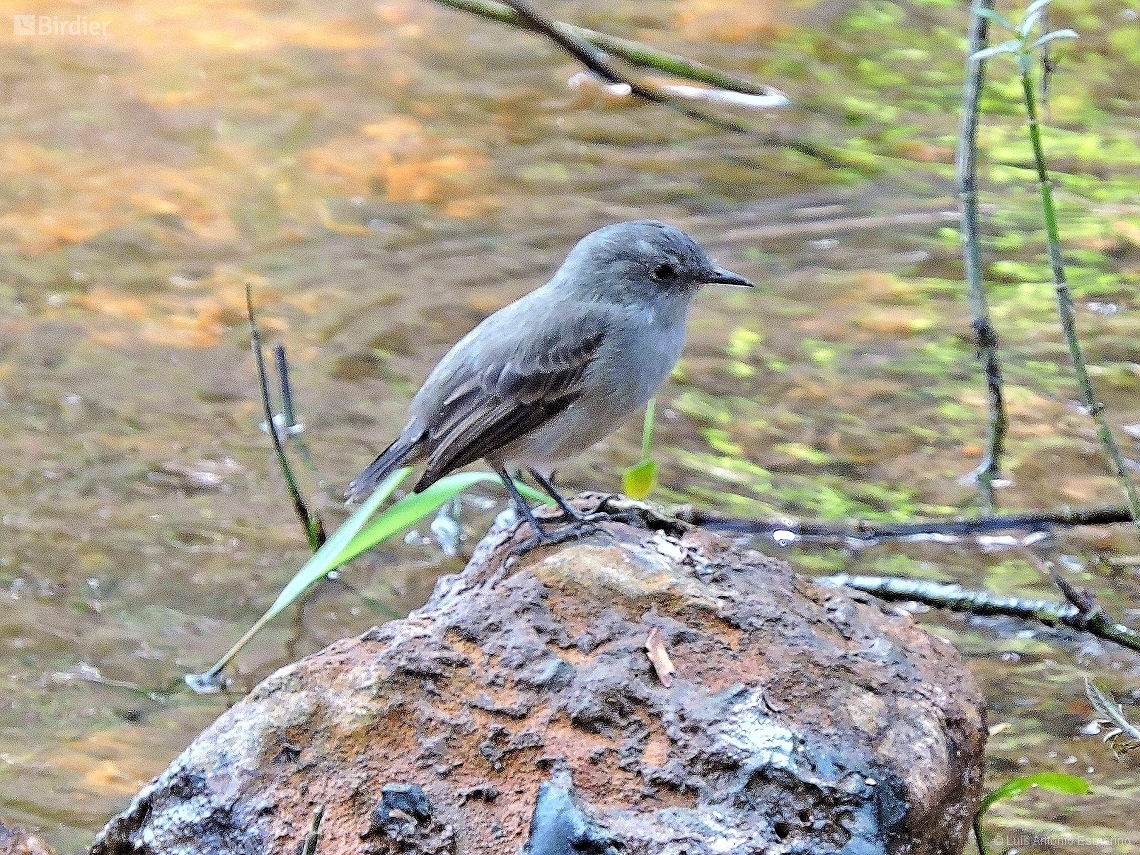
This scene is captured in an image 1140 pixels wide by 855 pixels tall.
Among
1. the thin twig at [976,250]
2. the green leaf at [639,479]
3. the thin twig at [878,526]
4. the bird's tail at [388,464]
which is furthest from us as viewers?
the thin twig at [878,526]

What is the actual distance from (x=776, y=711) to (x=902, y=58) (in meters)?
8.74

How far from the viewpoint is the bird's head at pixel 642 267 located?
16.1ft

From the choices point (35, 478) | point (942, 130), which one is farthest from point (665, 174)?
point (35, 478)

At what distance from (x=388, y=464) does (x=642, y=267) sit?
1052mm

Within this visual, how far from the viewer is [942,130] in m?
10.3

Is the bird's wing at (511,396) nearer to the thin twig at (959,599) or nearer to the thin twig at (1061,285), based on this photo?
the thin twig at (959,599)

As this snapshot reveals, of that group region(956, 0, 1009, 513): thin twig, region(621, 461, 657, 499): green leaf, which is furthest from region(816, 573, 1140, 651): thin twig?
region(956, 0, 1009, 513): thin twig

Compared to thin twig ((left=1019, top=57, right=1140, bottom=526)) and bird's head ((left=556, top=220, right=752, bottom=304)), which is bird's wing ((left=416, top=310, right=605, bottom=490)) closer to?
bird's head ((left=556, top=220, right=752, bottom=304))

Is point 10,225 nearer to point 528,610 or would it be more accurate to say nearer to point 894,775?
point 528,610

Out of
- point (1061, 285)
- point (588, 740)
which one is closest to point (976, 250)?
point (1061, 285)

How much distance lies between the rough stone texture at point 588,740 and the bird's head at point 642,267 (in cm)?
128

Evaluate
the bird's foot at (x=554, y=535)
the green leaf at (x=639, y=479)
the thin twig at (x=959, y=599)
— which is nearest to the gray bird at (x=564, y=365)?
the bird's foot at (x=554, y=535)

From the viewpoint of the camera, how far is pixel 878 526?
6316 mm

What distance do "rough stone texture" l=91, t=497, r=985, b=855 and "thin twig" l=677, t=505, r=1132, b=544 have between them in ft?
6.67
